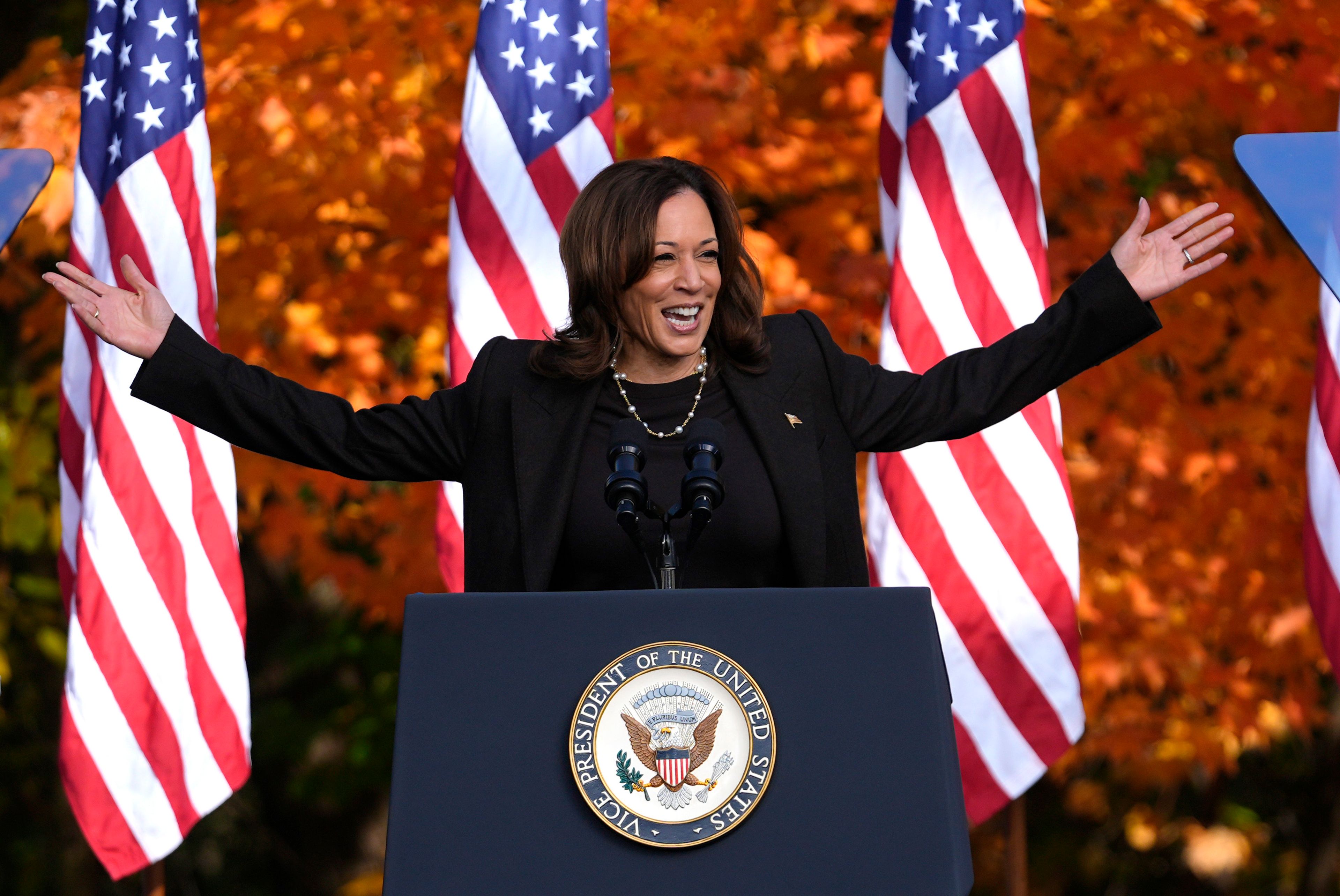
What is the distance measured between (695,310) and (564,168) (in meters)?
1.87

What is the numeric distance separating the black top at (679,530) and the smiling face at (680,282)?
0.60 feet

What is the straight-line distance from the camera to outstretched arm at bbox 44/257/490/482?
2.71 m

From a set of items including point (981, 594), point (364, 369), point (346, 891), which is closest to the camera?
point (981, 594)

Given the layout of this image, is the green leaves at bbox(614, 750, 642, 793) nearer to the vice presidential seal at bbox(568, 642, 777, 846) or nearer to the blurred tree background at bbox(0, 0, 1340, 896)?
the vice presidential seal at bbox(568, 642, 777, 846)

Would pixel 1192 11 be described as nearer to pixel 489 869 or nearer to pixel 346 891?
pixel 489 869

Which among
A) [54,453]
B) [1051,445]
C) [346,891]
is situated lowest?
[346,891]

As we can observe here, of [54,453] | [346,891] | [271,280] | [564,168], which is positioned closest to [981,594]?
[564,168]

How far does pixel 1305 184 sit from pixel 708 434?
3.62 ft

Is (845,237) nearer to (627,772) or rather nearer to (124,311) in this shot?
(124,311)

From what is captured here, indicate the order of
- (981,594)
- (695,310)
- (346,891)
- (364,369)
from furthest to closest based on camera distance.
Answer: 1. (346,891)
2. (364,369)
3. (981,594)
4. (695,310)

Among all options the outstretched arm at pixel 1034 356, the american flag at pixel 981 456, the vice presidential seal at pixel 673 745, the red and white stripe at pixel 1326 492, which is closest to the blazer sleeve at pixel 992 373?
the outstretched arm at pixel 1034 356

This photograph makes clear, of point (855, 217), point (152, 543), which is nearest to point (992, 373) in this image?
point (152, 543)

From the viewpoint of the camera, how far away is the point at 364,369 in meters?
6.17

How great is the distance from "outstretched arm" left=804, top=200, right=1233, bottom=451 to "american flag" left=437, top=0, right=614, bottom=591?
1.74 metres
